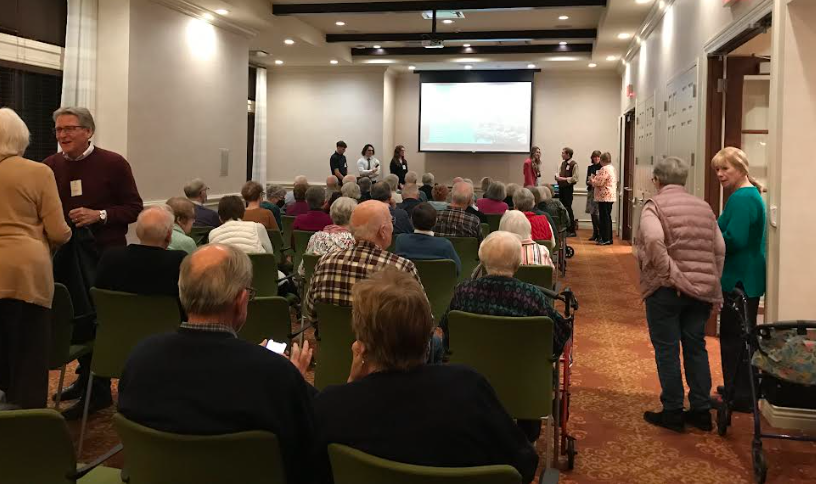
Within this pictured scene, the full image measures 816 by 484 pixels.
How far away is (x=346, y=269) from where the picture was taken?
3447mm

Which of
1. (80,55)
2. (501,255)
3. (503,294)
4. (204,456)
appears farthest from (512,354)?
(80,55)

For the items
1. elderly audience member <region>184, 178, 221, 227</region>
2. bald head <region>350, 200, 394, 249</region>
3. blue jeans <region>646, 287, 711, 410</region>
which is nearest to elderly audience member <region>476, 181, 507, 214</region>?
elderly audience member <region>184, 178, 221, 227</region>

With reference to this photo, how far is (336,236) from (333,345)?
77.1 inches

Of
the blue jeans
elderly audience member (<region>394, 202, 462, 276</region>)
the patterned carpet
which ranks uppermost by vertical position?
elderly audience member (<region>394, 202, 462, 276</region>)

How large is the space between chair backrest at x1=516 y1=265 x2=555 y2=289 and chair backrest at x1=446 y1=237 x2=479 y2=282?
150 cm

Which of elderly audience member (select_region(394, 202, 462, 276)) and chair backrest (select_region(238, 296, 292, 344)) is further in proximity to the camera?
elderly audience member (select_region(394, 202, 462, 276))

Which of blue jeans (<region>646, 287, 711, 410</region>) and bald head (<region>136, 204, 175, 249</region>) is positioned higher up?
bald head (<region>136, 204, 175, 249</region>)

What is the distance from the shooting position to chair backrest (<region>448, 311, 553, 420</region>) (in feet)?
10.2

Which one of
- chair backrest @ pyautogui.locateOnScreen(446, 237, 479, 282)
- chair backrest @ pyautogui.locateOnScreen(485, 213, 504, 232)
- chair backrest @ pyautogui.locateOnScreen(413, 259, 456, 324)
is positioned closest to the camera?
chair backrest @ pyautogui.locateOnScreen(413, 259, 456, 324)

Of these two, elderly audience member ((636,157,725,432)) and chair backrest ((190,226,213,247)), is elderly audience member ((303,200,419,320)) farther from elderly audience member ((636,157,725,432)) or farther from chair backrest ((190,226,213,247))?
chair backrest ((190,226,213,247))

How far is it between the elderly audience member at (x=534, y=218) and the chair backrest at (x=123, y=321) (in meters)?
4.08

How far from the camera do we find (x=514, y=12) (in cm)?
1158

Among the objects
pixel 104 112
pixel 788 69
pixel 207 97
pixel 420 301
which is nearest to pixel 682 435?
pixel 788 69

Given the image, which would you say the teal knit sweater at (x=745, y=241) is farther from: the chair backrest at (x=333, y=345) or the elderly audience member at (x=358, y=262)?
the chair backrest at (x=333, y=345)
